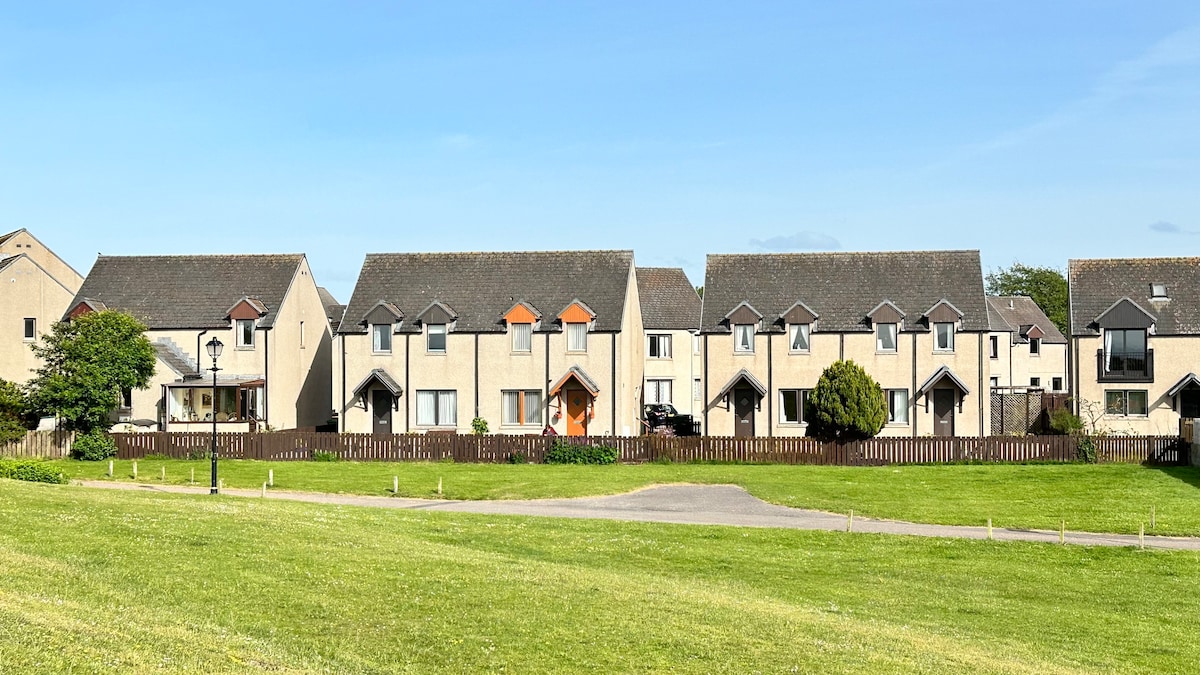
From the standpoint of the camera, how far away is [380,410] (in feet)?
182

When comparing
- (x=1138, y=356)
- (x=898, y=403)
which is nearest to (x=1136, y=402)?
(x=1138, y=356)

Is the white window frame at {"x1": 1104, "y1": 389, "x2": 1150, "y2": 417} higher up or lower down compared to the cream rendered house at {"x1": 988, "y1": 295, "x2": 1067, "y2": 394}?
lower down

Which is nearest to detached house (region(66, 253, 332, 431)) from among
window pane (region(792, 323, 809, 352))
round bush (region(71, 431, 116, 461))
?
round bush (region(71, 431, 116, 461))

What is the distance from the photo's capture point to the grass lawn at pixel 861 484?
3219 centimetres

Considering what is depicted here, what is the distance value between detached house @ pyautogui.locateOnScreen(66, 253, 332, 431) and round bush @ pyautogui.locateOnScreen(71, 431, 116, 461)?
644 cm

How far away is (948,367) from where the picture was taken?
176ft

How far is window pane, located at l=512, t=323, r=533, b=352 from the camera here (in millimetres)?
54812

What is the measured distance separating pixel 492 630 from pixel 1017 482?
29.5 m

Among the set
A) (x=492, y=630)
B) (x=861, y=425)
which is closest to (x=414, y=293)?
(x=861, y=425)

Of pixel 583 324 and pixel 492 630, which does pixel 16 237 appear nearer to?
pixel 583 324

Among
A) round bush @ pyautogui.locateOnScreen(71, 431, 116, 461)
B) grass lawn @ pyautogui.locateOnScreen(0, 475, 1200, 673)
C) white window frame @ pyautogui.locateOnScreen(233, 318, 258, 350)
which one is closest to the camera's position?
grass lawn @ pyautogui.locateOnScreen(0, 475, 1200, 673)

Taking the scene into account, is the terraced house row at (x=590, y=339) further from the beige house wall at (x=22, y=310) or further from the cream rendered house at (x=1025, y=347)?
the cream rendered house at (x=1025, y=347)

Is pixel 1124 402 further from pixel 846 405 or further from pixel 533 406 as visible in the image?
pixel 533 406

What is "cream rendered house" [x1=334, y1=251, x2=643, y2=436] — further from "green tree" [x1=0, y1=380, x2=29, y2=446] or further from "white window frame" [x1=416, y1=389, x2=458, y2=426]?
"green tree" [x1=0, y1=380, x2=29, y2=446]
